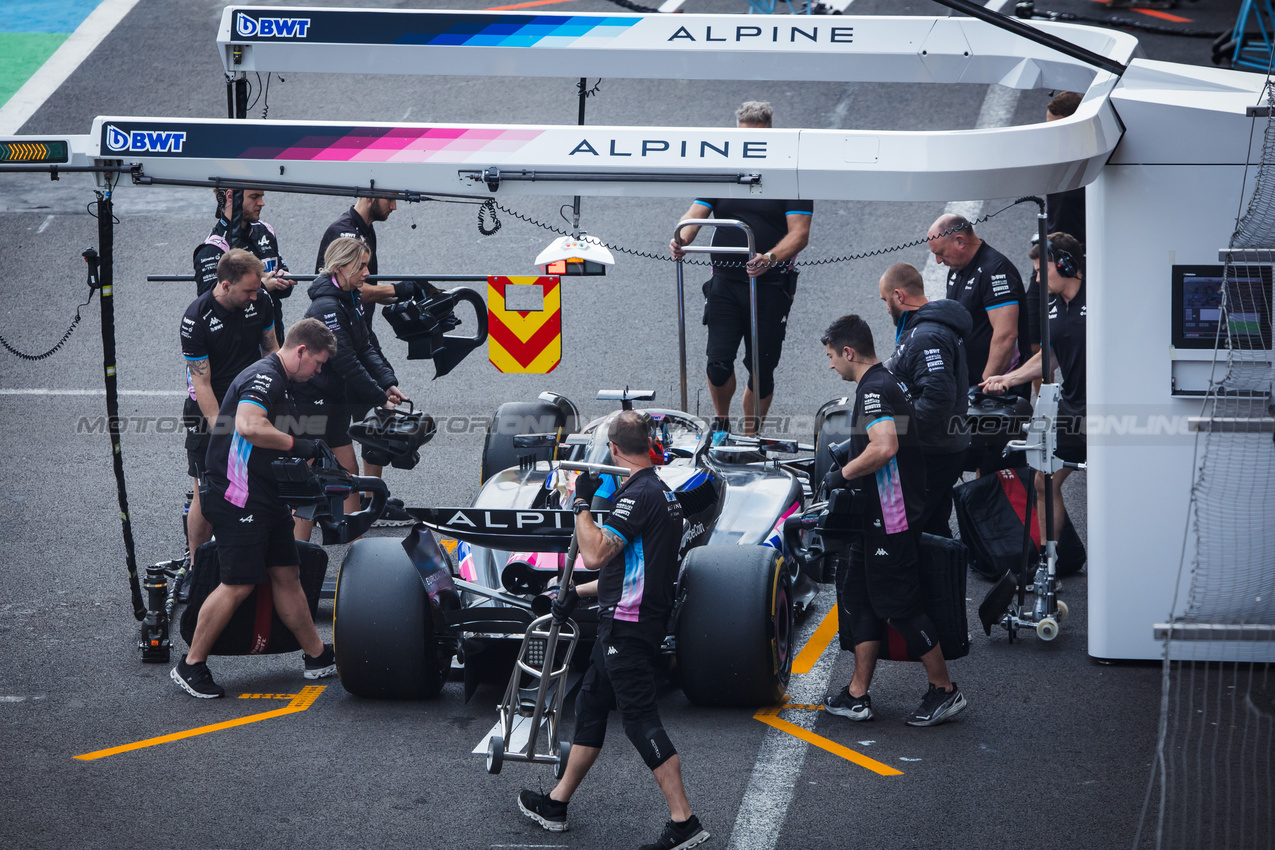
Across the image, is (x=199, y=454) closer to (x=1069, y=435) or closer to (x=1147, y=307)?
(x=1069, y=435)

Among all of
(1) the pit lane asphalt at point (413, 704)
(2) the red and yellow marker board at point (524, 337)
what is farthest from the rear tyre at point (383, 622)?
(2) the red and yellow marker board at point (524, 337)

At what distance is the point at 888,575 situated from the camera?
654cm

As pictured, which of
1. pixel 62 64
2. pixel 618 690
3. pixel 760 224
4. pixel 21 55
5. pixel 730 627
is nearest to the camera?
pixel 618 690

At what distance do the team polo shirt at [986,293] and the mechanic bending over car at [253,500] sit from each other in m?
4.09

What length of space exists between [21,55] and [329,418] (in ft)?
40.8

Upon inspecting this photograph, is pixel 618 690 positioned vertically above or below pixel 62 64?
below

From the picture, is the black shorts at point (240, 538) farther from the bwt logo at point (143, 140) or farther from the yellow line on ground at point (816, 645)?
the yellow line on ground at point (816, 645)

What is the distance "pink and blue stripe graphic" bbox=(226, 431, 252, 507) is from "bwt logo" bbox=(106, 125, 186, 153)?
147 cm

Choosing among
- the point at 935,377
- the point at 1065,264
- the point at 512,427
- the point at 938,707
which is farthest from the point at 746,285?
the point at 938,707

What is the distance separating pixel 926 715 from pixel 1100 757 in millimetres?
815

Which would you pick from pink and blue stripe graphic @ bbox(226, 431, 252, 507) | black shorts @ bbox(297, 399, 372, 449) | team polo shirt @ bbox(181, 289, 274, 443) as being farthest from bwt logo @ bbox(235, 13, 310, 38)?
pink and blue stripe graphic @ bbox(226, 431, 252, 507)

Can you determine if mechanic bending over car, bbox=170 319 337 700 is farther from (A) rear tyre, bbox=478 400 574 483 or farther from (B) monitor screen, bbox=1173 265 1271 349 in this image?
(B) monitor screen, bbox=1173 265 1271 349

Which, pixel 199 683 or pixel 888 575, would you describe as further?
pixel 199 683

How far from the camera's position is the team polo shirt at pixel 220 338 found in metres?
7.96
